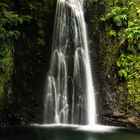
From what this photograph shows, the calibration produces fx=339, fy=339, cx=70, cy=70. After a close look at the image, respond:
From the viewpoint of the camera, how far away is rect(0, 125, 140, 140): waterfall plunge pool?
996 centimetres

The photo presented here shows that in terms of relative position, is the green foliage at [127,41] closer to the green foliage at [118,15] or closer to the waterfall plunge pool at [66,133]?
the green foliage at [118,15]

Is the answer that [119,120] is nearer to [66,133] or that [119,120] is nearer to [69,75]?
[66,133]

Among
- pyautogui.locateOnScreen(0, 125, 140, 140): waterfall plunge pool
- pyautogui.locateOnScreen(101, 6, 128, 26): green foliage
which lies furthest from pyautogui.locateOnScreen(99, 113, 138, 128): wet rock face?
pyautogui.locateOnScreen(101, 6, 128, 26): green foliage

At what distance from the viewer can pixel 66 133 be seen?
1043 cm

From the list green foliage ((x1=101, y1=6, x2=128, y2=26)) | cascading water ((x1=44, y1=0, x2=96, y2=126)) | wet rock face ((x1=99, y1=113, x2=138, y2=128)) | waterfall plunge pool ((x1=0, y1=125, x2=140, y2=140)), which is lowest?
waterfall plunge pool ((x1=0, y1=125, x2=140, y2=140))

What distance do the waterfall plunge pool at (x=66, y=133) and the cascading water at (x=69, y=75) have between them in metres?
0.75

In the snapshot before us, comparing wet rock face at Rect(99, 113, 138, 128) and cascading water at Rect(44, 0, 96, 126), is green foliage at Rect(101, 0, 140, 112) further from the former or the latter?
cascading water at Rect(44, 0, 96, 126)

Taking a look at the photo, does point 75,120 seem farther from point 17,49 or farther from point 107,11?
point 107,11

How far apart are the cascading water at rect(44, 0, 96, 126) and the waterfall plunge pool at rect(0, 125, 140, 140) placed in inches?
29.7

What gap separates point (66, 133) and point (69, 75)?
2.89 meters

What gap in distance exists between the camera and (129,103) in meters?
11.8

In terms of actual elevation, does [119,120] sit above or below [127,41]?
below

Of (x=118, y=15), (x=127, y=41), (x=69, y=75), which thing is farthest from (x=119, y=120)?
(x=118, y=15)

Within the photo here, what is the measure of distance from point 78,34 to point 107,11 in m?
1.49
